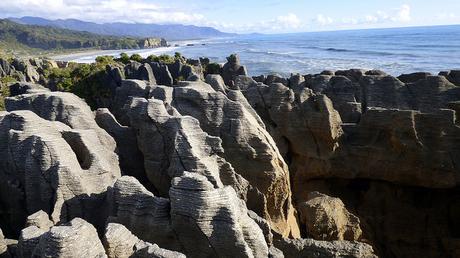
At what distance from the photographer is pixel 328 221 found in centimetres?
1391

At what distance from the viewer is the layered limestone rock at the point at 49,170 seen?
11.1 meters

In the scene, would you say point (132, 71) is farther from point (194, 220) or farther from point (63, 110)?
point (194, 220)

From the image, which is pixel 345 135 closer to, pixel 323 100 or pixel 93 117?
pixel 323 100

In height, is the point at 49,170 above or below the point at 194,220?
above

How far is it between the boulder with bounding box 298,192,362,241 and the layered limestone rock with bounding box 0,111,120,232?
240 inches

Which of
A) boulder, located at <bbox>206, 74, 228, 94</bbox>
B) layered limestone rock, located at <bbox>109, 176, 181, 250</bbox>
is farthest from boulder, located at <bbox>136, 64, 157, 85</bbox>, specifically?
layered limestone rock, located at <bbox>109, 176, 181, 250</bbox>

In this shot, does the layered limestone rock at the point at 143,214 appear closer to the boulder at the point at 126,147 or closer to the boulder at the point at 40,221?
the boulder at the point at 40,221

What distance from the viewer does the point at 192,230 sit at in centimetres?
935

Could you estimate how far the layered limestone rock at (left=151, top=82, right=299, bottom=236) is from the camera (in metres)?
14.5

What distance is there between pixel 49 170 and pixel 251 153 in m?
6.09

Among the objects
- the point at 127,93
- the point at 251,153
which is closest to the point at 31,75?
the point at 127,93

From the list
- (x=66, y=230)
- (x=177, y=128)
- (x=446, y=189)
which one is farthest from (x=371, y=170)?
(x=66, y=230)

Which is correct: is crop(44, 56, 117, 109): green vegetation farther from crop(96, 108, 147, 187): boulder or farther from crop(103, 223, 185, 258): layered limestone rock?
crop(103, 223, 185, 258): layered limestone rock

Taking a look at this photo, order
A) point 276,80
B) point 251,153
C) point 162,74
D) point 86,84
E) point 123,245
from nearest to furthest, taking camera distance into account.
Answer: point 123,245 → point 251,153 → point 276,80 → point 162,74 → point 86,84
